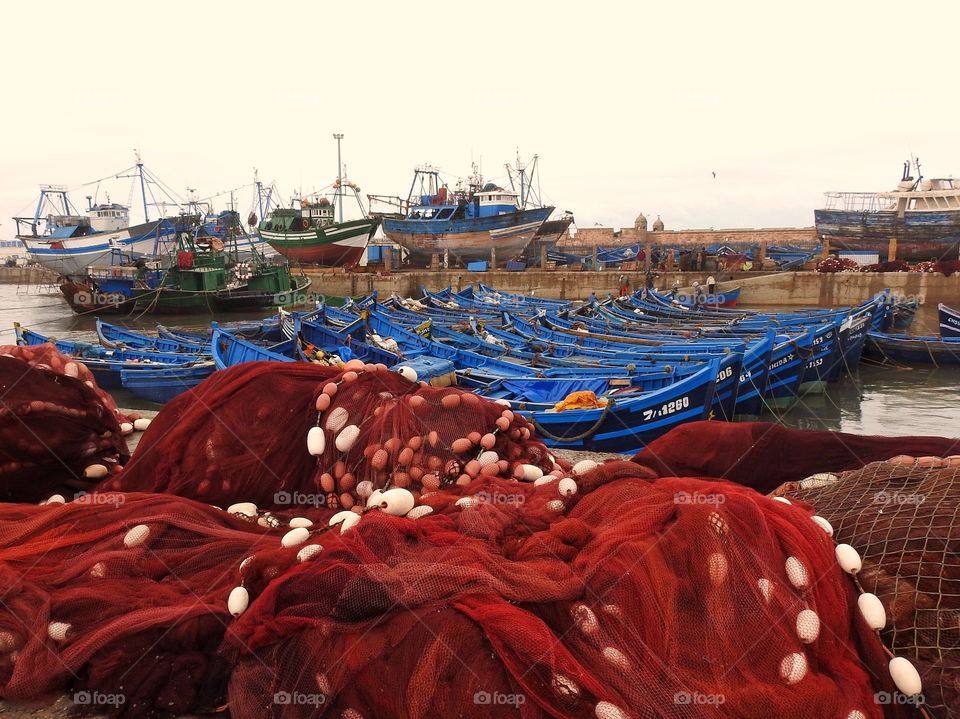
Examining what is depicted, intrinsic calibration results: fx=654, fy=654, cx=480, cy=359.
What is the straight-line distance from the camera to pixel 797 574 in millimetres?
2008

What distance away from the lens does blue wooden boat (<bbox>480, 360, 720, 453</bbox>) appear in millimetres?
8648

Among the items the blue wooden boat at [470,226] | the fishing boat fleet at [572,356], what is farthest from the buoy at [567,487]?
the blue wooden boat at [470,226]

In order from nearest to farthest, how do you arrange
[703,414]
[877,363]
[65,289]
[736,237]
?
1. [703,414]
2. [877,363]
3. [65,289]
4. [736,237]

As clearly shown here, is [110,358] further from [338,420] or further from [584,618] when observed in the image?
[584,618]

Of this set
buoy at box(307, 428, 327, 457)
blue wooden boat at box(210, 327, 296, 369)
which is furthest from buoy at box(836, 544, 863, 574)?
blue wooden boat at box(210, 327, 296, 369)

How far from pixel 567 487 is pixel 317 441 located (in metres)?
1.24

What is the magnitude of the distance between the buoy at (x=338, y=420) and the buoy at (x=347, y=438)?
6cm

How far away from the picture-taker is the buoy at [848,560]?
2074 mm

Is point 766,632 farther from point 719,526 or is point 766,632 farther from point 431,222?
point 431,222

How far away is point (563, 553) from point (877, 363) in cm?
1807

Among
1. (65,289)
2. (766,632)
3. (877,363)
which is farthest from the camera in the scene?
(65,289)

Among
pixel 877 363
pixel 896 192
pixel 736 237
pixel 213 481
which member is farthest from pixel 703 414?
pixel 736 237

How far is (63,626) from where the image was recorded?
2.18m

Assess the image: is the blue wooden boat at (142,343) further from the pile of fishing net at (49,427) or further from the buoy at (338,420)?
the buoy at (338,420)
